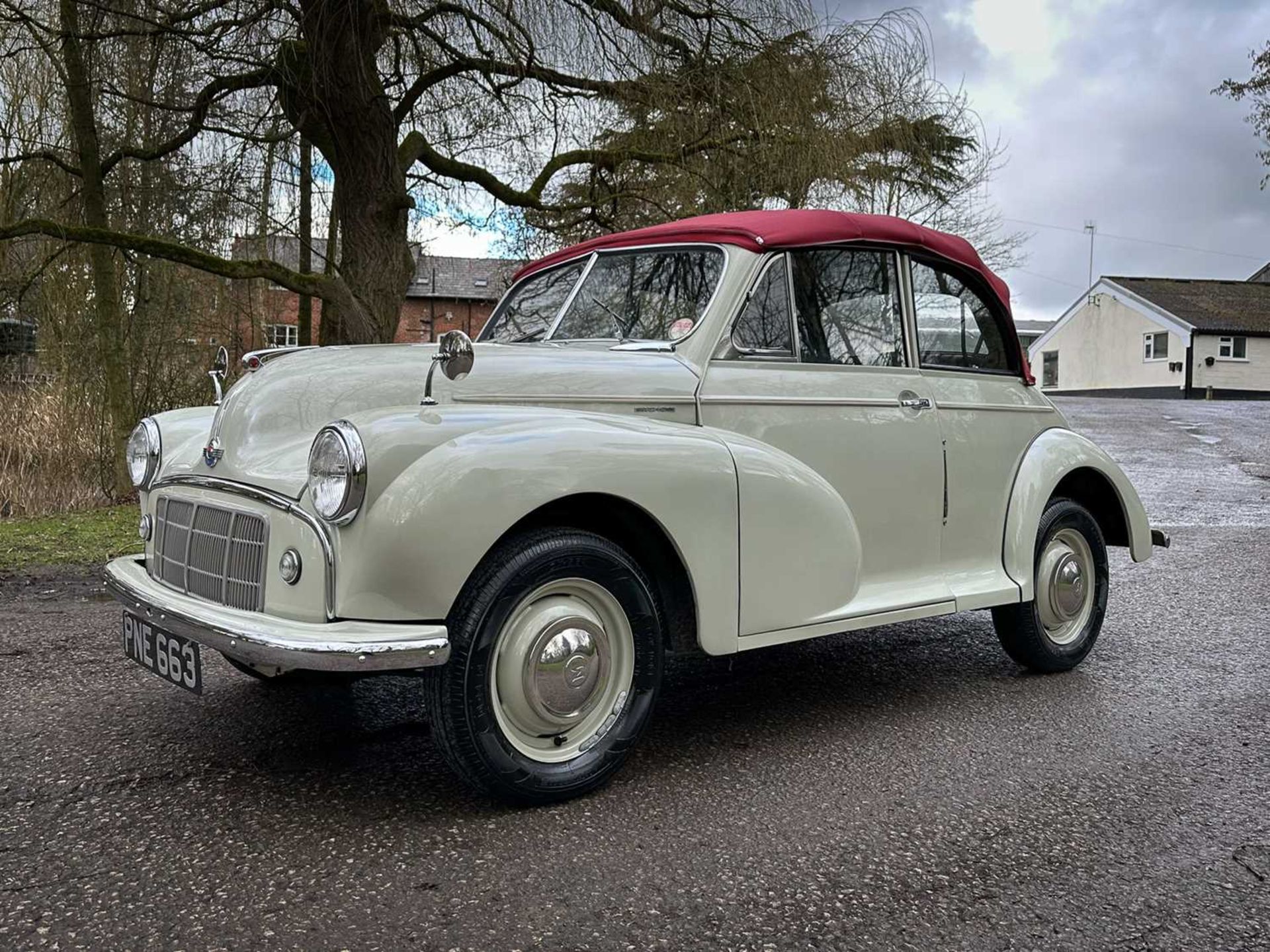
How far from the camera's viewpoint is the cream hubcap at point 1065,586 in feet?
14.9

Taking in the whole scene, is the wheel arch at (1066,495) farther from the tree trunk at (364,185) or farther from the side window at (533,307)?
the tree trunk at (364,185)

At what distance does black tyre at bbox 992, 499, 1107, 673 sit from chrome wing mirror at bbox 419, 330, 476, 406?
2634mm

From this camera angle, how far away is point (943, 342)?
4359 millimetres

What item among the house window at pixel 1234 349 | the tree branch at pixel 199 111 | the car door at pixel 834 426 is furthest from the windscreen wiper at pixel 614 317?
the house window at pixel 1234 349

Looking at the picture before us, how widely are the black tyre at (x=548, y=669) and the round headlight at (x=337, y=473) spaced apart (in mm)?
387

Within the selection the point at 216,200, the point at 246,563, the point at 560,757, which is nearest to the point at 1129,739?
the point at 560,757

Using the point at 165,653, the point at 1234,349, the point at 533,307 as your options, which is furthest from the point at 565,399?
the point at 1234,349

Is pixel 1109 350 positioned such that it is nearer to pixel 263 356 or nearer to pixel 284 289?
pixel 284 289

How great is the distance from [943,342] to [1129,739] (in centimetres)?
167

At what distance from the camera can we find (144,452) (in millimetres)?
3771

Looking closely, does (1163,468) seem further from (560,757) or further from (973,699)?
(560,757)

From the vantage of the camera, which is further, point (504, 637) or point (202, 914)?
point (504, 637)

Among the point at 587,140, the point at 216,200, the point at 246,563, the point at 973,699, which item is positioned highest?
the point at 587,140

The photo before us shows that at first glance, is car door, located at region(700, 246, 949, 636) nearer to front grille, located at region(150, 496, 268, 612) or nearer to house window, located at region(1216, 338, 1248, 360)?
front grille, located at region(150, 496, 268, 612)
